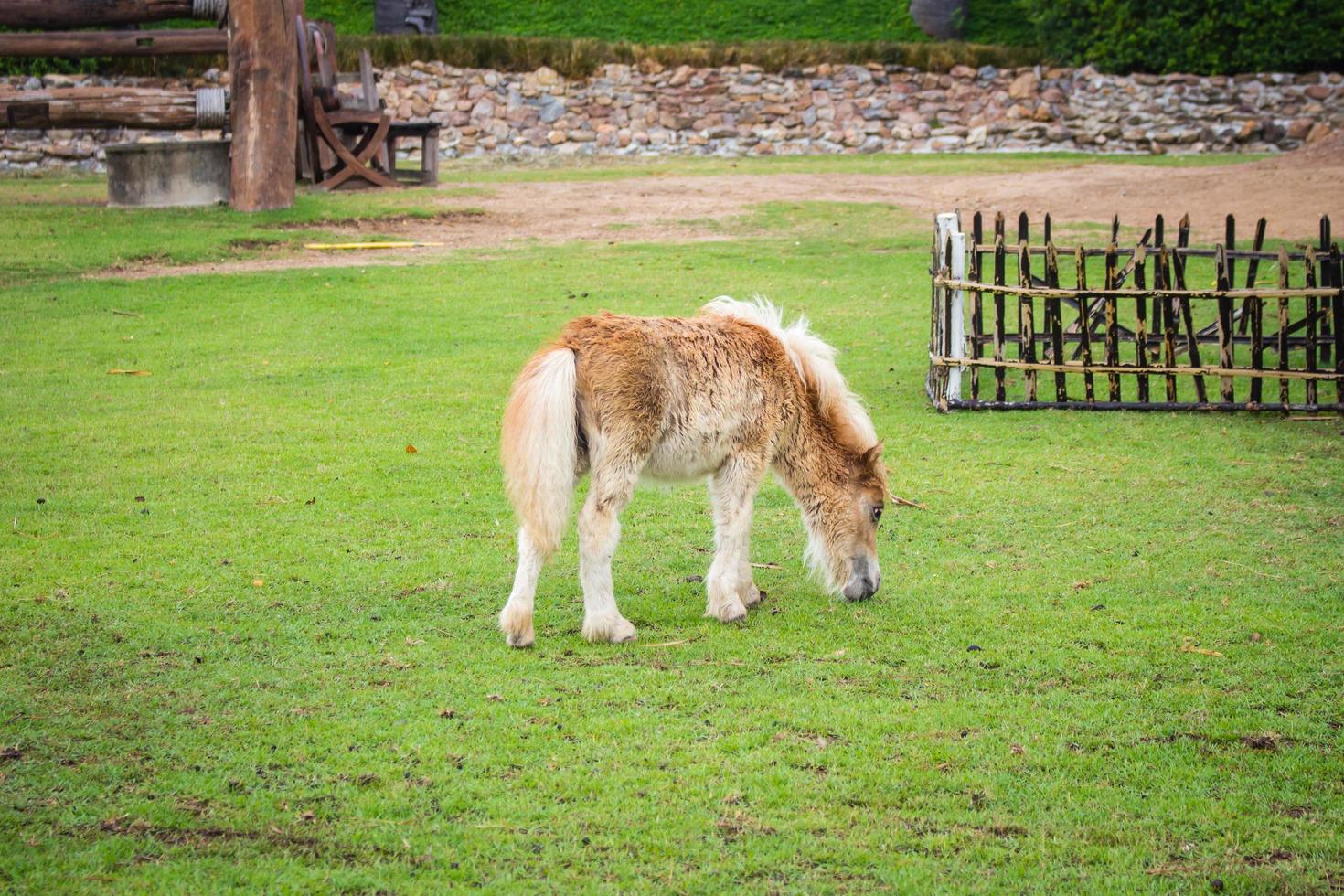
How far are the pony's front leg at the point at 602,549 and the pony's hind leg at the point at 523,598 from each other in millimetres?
250

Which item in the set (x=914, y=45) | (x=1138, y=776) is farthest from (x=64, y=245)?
(x=914, y=45)

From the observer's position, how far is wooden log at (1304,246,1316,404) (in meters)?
10.0

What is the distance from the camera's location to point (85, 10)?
19.2 metres

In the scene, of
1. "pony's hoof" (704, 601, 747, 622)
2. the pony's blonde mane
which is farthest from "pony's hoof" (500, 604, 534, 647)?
the pony's blonde mane

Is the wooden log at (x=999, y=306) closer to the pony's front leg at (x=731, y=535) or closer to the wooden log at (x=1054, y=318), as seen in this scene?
the wooden log at (x=1054, y=318)

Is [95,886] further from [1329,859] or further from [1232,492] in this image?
[1232,492]

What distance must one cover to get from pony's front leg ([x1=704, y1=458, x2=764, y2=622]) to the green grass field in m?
0.17

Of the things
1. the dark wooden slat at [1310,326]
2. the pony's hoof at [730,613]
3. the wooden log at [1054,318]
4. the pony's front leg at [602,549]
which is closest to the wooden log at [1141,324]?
the wooden log at [1054,318]

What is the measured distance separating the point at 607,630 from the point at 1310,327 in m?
7.36

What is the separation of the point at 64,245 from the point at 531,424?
1423 cm

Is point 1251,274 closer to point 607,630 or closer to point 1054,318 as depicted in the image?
point 1054,318

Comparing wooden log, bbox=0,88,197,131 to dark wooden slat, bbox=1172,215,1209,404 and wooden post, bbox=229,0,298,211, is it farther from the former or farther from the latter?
dark wooden slat, bbox=1172,215,1209,404

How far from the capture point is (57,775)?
174 inches

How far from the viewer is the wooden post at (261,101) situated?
18.1 metres
